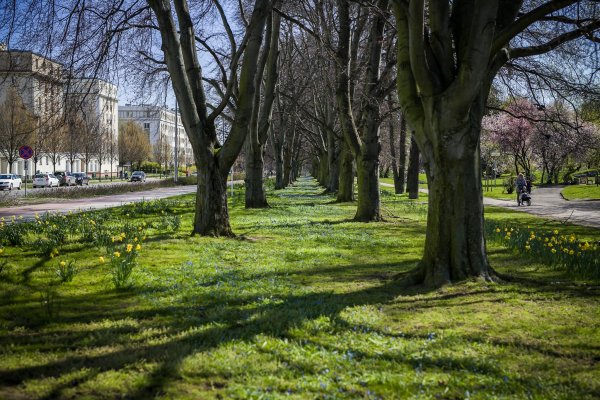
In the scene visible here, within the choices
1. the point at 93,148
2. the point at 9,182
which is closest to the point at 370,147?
the point at 9,182

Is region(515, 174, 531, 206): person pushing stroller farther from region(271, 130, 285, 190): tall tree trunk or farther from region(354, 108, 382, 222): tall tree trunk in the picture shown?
region(271, 130, 285, 190): tall tree trunk

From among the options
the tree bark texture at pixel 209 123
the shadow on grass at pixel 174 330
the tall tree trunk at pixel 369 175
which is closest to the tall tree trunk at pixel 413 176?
the tall tree trunk at pixel 369 175

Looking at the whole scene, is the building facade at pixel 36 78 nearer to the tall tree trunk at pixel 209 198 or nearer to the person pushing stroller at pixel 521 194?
the tall tree trunk at pixel 209 198

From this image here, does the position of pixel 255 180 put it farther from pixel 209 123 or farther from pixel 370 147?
pixel 209 123

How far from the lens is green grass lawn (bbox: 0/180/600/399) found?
12.0 feet

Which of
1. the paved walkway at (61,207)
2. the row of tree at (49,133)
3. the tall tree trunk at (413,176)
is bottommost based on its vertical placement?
the paved walkway at (61,207)

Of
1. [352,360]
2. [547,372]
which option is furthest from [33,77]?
[547,372]

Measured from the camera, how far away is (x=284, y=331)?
481cm

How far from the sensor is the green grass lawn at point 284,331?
3648mm

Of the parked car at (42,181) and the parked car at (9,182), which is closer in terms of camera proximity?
the parked car at (9,182)

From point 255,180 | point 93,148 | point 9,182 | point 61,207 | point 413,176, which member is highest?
point 93,148

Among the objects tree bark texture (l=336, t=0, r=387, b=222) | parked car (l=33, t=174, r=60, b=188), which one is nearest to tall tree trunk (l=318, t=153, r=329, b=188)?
tree bark texture (l=336, t=0, r=387, b=222)

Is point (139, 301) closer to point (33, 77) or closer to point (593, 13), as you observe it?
point (33, 77)

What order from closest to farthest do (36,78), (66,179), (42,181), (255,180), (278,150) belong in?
(36,78)
(255,180)
(278,150)
(42,181)
(66,179)
